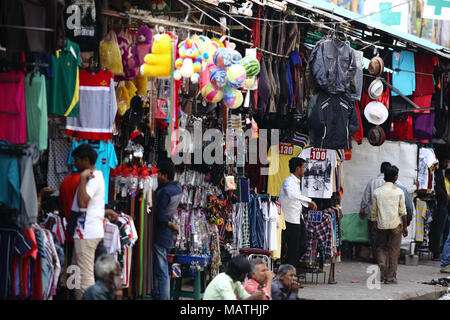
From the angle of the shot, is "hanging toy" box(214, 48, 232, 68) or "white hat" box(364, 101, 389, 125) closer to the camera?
"hanging toy" box(214, 48, 232, 68)

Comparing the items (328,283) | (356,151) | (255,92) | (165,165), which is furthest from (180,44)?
(356,151)

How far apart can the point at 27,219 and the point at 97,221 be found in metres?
1.05

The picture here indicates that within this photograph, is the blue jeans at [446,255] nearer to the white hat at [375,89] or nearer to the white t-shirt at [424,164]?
the white t-shirt at [424,164]

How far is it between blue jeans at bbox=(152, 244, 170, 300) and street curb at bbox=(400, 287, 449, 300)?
4.10 metres

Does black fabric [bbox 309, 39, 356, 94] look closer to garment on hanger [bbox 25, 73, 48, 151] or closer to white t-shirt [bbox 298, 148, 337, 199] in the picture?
white t-shirt [bbox 298, 148, 337, 199]

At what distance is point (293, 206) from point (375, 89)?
274 centimetres

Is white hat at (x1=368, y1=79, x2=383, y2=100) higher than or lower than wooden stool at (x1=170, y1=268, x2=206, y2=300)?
higher

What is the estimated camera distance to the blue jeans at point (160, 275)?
9.21 metres

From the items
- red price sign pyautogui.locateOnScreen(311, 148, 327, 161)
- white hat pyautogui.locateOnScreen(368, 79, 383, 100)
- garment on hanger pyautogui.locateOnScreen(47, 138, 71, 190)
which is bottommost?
garment on hanger pyautogui.locateOnScreen(47, 138, 71, 190)

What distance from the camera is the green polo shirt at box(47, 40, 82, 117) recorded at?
8.06 meters

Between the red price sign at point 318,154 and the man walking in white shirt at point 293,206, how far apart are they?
129 cm

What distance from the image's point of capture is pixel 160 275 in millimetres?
9242

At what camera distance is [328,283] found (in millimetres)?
12758

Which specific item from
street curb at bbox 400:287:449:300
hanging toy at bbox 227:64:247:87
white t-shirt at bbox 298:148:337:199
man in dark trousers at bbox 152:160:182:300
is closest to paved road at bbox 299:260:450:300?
street curb at bbox 400:287:449:300
